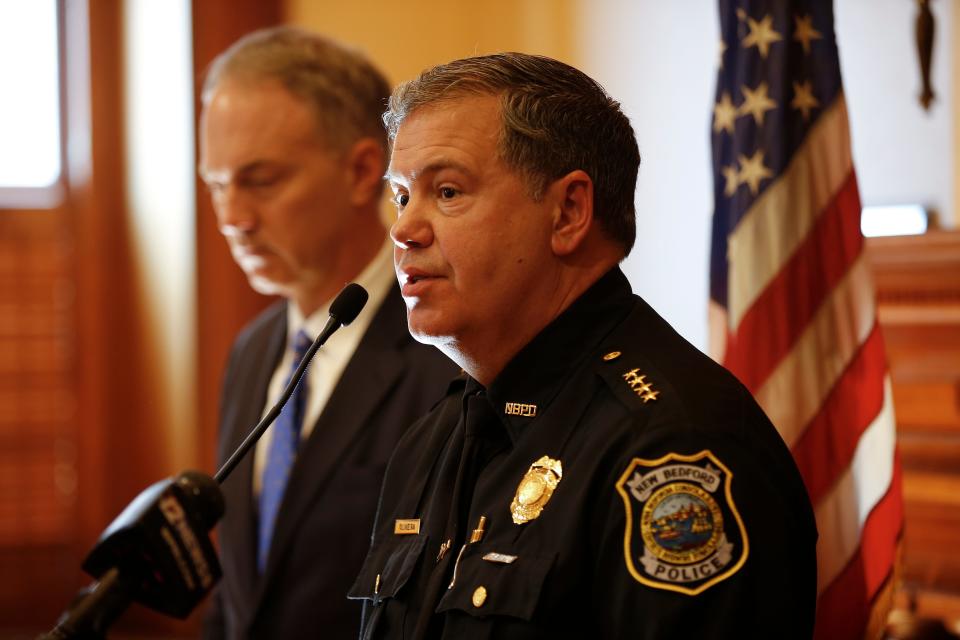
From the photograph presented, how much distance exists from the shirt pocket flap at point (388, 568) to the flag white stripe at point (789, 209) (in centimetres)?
95

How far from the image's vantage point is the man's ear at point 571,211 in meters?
1.32

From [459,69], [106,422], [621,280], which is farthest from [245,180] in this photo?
[106,422]

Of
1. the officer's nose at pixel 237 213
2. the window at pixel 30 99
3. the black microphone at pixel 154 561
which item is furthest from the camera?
the window at pixel 30 99

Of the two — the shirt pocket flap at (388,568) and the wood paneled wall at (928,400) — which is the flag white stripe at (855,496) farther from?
the shirt pocket flap at (388,568)

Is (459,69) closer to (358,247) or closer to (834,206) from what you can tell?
(358,247)

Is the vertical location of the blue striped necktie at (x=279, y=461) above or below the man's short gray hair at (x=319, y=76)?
below

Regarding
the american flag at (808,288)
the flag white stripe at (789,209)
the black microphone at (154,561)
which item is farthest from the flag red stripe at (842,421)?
the black microphone at (154,561)

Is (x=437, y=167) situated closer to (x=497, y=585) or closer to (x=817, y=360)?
(x=497, y=585)

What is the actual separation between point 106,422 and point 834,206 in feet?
10.4

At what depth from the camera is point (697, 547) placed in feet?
3.51

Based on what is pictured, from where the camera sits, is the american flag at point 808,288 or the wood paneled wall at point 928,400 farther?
the wood paneled wall at point 928,400

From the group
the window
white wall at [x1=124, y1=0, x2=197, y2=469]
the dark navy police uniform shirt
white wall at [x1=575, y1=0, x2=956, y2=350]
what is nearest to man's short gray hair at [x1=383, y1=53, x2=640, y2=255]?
the dark navy police uniform shirt

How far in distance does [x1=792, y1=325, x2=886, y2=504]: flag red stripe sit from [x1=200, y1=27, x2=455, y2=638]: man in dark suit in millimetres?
680

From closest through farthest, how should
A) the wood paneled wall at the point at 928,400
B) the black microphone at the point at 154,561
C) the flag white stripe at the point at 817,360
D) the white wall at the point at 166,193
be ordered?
1. the black microphone at the point at 154,561
2. the flag white stripe at the point at 817,360
3. the wood paneled wall at the point at 928,400
4. the white wall at the point at 166,193
